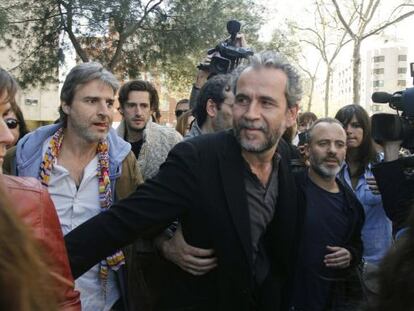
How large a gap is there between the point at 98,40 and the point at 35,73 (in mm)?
2488

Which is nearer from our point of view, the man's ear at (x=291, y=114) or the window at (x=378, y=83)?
the man's ear at (x=291, y=114)

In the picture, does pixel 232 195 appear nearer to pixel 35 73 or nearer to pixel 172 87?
pixel 35 73

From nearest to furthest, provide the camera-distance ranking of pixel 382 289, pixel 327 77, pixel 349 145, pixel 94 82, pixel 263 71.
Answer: pixel 382 289 < pixel 263 71 < pixel 94 82 < pixel 349 145 < pixel 327 77

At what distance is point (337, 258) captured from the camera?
2941 mm

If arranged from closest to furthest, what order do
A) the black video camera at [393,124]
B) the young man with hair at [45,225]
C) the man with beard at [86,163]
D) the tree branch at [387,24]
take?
the young man with hair at [45,225] → the black video camera at [393,124] → the man with beard at [86,163] → the tree branch at [387,24]

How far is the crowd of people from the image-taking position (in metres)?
2.04

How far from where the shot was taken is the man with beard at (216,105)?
3.42 metres

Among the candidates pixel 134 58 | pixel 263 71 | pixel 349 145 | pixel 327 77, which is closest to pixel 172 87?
pixel 134 58

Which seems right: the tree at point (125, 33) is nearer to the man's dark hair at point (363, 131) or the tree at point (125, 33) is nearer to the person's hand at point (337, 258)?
the man's dark hair at point (363, 131)

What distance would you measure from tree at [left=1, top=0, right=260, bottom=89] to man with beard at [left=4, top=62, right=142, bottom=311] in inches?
556

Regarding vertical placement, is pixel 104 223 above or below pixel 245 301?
above

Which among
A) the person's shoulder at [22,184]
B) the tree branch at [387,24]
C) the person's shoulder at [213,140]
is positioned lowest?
the person's shoulder at [22,184]

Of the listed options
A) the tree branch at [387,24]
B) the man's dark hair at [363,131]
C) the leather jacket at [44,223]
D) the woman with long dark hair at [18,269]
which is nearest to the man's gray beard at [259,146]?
the leather jacket at [44,223]

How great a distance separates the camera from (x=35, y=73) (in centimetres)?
1788
